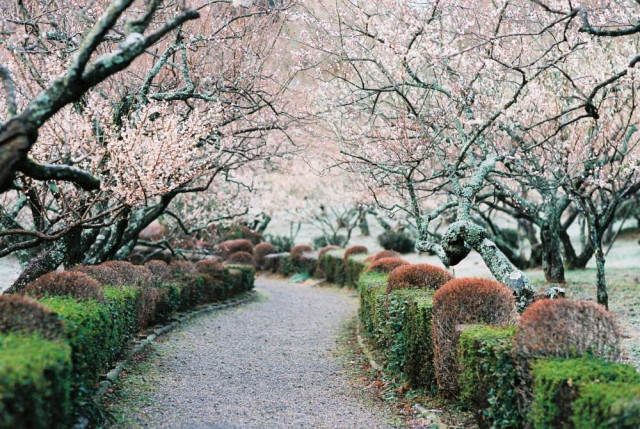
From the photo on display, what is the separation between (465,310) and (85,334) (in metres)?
Result: 3.72

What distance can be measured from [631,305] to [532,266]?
796cm

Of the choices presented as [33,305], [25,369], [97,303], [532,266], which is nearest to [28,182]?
[97,303]

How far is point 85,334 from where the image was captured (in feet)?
17.8

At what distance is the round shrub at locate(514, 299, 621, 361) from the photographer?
4.55m

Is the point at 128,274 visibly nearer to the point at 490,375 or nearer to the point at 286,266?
the point at 490,375

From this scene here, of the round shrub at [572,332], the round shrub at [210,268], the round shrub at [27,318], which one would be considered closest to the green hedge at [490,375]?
the round shrub at [572,332]

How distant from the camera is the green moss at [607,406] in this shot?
3.40 metres

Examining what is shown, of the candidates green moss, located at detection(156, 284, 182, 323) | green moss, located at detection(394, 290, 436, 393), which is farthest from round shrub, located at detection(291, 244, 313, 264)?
green moss, located at detection(394, 290, 436, 393)

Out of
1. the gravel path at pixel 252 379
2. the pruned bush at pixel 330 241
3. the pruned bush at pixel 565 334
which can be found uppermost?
the pruned bush at pixel 330 241

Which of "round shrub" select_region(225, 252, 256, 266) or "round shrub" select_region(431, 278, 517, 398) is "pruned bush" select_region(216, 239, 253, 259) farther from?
"round shrub" select_region(431, 278, 517, 398)

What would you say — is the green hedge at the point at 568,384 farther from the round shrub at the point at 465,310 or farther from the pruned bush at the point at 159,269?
the pruned bush at the point at 159,269

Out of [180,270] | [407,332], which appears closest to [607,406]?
[407,332]

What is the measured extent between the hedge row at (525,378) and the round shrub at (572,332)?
0.03 ft

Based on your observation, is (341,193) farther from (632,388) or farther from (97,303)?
(632,388)
